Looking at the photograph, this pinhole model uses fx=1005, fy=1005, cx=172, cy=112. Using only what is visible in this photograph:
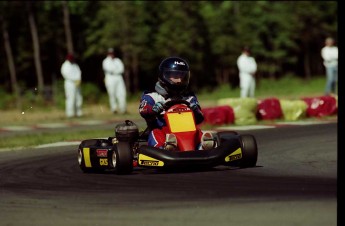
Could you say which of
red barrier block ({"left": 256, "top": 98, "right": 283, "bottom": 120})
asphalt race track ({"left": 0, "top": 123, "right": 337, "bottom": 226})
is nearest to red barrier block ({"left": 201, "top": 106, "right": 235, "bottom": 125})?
red barrier block ({"left": 256, "top": 98, "right": 283, "bottom": 120})

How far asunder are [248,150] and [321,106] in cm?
942

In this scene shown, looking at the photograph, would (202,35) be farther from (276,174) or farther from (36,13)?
(276,174)

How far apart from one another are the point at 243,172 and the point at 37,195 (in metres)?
2.42

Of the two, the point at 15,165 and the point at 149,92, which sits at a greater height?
the point at 149,92

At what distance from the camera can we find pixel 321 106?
19.9 meters

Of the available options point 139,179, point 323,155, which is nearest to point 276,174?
point 139,179

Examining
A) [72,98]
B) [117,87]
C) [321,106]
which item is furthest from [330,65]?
[72,98]

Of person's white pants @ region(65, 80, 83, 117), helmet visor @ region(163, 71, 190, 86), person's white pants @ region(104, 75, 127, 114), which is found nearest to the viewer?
helmet visor @ region(163, 71, 190, 86)

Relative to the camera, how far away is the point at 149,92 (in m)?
11.2

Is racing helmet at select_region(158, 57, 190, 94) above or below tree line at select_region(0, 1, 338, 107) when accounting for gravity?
above

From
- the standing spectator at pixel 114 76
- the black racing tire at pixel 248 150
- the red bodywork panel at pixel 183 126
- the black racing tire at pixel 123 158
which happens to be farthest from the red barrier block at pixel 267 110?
the black racing tire at pixel 123 158

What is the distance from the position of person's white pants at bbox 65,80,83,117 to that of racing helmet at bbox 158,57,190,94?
12.4 m

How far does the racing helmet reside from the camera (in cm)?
1105

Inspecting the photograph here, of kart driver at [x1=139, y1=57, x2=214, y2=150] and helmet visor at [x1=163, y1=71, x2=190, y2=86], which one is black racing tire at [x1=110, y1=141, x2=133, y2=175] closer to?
kart driver at [x1=139, y1=57, x2=214, y2=150]
